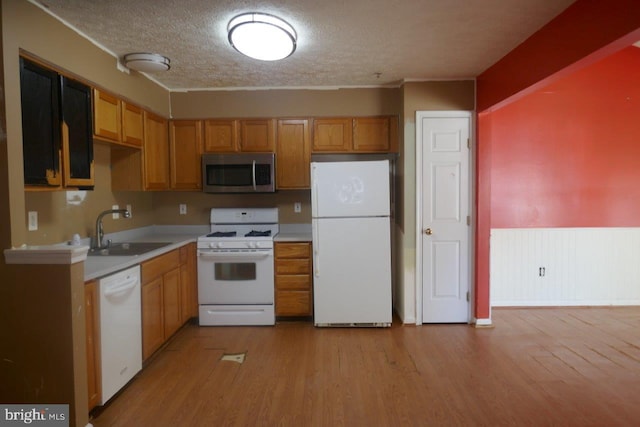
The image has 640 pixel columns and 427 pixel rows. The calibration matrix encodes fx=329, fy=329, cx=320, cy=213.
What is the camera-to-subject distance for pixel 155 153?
128 inches

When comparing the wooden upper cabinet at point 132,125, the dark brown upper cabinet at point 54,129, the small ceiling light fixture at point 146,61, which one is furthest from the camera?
the wooden upper cabinet at point 132,125

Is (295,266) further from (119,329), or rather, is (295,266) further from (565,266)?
(565,266)

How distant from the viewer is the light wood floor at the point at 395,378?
1956 mm

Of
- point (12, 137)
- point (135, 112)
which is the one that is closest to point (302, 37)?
point (135, 112)

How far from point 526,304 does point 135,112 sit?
4464 millimetres

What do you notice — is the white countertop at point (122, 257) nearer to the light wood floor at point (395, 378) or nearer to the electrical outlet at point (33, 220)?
the electrical outlet at point (33, 220)

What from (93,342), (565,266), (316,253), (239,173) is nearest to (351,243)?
(316,253)

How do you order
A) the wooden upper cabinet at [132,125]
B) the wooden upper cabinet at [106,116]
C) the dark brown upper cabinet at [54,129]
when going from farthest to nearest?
the wooden upper cabinet at [132,125]
the wooden upper cabinet at [106,116]
the dark brown upper cabinet at [54,129]

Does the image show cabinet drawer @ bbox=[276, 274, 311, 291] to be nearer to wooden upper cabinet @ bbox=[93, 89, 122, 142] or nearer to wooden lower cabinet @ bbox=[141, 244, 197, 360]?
wooden lower cabinet @ bbox=[141, 244, 197, 360]

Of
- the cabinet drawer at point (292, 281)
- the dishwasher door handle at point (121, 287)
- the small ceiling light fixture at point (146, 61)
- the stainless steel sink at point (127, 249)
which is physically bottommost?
the cabinet drawer at point (292, 281)

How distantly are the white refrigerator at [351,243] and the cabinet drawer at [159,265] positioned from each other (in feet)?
4.20

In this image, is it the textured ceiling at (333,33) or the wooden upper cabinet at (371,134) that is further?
the wooden upper cabinet at (371,134)

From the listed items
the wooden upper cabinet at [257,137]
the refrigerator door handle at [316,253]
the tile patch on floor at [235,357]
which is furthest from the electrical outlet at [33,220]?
the refrigerator door handle at [316,253]

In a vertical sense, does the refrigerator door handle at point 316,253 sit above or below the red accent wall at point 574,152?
below
